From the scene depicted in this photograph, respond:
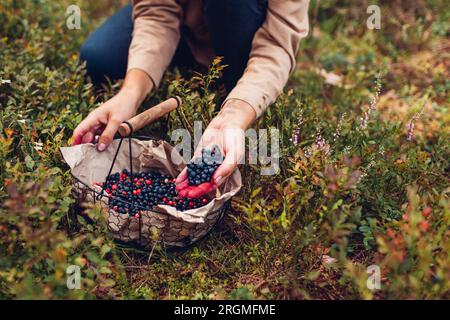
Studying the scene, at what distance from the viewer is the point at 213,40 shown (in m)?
2.72

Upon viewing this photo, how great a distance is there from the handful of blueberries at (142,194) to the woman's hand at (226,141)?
8 cm

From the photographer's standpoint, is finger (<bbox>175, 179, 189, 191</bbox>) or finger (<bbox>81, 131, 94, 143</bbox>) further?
finger (<bbox>81, 131, 94, 143</bbox>)

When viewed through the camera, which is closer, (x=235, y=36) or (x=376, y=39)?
(x=235, y=36)

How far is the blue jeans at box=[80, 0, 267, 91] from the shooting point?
2555 mm

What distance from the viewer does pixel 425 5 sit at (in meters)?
4.36

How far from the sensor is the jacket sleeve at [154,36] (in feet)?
8.61

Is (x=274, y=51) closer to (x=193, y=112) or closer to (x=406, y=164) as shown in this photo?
(x=193, y=112)

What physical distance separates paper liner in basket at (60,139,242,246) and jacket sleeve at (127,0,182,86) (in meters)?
0.47

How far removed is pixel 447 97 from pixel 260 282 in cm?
226

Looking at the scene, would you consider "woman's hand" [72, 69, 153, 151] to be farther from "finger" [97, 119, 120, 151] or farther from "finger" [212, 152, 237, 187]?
"finger" [212, 152, 237, 187]

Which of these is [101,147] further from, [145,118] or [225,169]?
[225,169]

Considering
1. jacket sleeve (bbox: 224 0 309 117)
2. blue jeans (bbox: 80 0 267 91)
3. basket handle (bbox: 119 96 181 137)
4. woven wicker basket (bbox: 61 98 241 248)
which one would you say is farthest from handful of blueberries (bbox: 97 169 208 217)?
blue jeans (bbox: 80 0 267 91)
